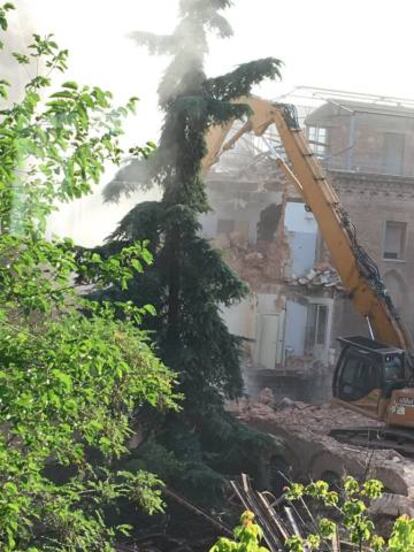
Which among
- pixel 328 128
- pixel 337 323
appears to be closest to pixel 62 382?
pixel 337 323

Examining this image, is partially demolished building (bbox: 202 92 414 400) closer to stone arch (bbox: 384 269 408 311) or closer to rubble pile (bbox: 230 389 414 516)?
stone arch (bbox: 384 269 408 311)

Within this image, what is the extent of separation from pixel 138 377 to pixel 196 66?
26.9ft

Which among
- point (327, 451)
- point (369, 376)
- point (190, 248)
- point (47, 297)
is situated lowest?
point (327, 451)

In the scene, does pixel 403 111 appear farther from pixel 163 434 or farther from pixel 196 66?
pixel 163 434

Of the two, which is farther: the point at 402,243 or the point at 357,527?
the point at 402,243

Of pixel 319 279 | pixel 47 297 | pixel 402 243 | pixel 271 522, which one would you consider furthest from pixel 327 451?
pixel 402 243

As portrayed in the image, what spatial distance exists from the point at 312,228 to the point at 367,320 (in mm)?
11308

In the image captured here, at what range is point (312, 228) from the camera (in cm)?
2864

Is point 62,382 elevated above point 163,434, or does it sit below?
above

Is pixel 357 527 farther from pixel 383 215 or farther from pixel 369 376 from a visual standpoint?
pixel 383 215

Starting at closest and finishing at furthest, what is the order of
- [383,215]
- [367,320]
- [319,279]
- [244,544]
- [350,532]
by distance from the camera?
[244,544], [350,532], [367,320], [319,279], [383,215]

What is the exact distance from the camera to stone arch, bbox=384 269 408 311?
29.7 m

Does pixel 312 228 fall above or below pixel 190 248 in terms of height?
above

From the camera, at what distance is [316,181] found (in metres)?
17.6
